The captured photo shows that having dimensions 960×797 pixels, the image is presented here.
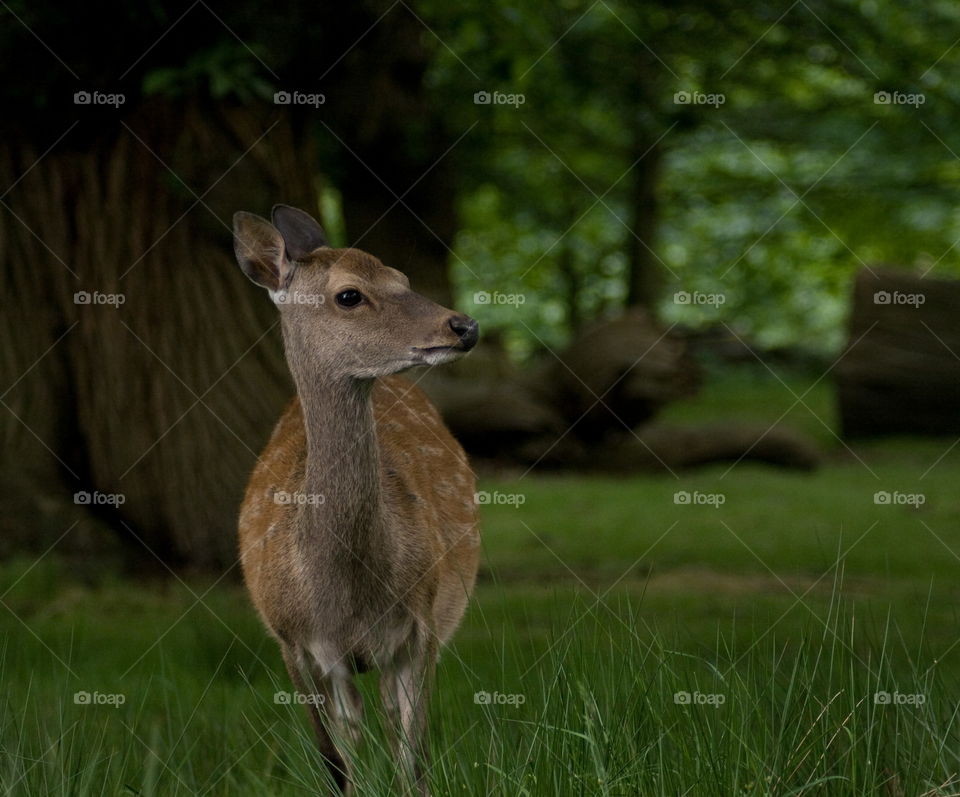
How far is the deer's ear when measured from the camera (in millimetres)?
4770

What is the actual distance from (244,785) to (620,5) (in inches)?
282

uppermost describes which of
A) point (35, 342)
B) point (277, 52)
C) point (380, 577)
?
point (277, 52)

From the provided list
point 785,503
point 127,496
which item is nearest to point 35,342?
point 127,496

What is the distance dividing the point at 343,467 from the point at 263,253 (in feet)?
2.62

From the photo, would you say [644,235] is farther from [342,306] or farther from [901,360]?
[342,306]

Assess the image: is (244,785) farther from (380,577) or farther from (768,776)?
(768,776)

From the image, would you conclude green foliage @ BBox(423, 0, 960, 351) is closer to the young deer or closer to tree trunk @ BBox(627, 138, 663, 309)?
tree trunk @ BBox(627, 138, 663, 309)

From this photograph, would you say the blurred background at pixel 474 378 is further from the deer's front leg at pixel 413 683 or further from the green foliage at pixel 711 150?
the deer's front leg at pixel 413 683

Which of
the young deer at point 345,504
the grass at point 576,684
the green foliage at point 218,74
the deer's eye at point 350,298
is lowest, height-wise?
the grass at point 576,684

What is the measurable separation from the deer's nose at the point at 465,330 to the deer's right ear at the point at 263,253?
0.77m

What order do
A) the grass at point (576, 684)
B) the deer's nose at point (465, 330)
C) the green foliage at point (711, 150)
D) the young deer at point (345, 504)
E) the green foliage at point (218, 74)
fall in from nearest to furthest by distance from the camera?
1. the grass at point (576, 684)
2. the deer's nose at point (465, 330)
3. the young deer at point (345, 504)
4. the green foliage at point (218, 74)
5. the green foliage at point (711, 150)

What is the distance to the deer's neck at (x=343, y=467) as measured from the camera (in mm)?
4609

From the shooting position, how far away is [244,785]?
14.1 feet

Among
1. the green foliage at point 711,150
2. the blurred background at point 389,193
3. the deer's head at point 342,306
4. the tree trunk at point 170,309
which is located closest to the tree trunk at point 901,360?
the blurred background at point 389,193
